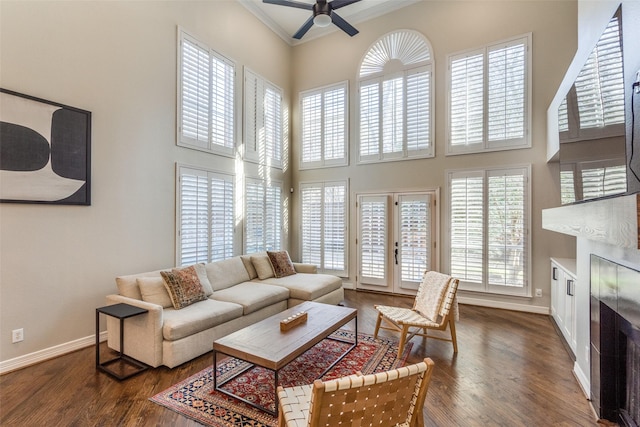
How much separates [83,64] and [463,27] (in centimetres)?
582

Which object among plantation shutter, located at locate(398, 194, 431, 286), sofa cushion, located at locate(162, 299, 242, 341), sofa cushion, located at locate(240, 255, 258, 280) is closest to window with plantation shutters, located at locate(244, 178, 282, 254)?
sofa cushion, located at locate(240, 255, 258, 280)

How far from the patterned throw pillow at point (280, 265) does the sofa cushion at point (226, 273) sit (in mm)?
488

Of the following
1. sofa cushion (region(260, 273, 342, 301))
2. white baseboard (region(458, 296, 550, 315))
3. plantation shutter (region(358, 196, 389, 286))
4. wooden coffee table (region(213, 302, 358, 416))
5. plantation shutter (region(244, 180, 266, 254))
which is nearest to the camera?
wooden coffee table (region(213, 302, 358, 416))

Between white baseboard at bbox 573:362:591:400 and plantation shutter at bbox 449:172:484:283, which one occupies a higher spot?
plantation shutter at bbox 449:172:484:283

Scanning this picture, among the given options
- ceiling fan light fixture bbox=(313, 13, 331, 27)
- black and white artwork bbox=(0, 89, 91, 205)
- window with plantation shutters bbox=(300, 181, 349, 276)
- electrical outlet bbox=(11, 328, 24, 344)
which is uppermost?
ceiling fan light fixture bbox=(313, 13, 331, 27)

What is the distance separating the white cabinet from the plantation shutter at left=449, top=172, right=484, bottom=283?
3.43 ft

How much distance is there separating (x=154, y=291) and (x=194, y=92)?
311cm

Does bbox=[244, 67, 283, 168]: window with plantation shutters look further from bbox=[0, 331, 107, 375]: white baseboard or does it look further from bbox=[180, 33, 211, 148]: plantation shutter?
bbox=[0, 331, 107, 375]: white baseboard

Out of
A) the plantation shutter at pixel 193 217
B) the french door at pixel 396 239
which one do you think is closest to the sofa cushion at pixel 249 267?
the plantation shutter at pixel 193 217

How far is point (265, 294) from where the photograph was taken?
417 centimetres

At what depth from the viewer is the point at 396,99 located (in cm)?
598

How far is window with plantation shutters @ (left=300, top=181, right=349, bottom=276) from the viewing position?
6469mm

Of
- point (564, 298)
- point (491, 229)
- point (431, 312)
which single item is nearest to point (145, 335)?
point (431, 312)

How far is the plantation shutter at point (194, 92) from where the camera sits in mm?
4680
